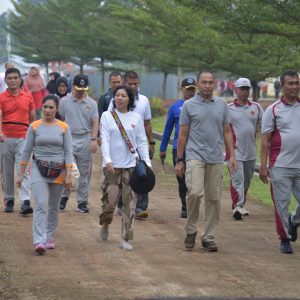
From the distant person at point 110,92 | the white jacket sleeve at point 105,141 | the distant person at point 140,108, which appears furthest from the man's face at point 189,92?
the white jacket sleeve at point 105,141

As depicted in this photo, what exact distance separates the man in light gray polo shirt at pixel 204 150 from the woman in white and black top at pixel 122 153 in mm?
511

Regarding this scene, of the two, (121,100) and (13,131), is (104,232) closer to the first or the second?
(121,100)

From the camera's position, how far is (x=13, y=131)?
517 inches

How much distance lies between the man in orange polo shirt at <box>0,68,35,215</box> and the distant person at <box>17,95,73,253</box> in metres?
2.67

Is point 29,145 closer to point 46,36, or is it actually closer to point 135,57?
point 135,57

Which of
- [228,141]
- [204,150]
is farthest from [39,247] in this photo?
[228,141]

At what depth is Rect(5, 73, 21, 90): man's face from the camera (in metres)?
12.8

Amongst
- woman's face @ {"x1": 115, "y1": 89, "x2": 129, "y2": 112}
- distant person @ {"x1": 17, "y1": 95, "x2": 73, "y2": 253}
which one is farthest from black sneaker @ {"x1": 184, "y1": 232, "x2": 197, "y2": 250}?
woman's face @ {"x1": 115, "y1": 89, "x2": 129, "y2": 112}

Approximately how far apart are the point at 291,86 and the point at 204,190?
59.4 inches

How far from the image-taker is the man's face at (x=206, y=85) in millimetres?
10438

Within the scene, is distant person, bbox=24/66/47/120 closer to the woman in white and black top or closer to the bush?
the woman in white and black top

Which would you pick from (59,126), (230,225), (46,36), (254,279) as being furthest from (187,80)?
(46,36)

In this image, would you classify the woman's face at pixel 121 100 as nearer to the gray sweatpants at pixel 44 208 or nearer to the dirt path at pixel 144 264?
the gray sweatpants at pixel 44 208

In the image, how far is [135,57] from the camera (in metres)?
40.3
